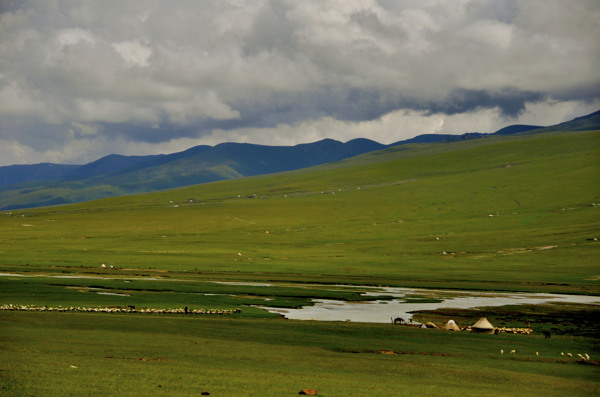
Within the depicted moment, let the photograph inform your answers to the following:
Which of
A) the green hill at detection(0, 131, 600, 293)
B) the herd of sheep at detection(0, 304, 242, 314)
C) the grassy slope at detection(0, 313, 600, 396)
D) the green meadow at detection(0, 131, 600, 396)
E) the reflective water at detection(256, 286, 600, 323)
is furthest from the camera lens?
the green hill at detection(0, 131, 600, 293)

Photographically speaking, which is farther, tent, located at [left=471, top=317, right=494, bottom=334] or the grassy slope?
tent, located at [left=471, top=317, right=494, bottom=334]

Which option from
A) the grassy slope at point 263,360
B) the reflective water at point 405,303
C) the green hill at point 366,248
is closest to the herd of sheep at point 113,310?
the grassy slope at point 263,360

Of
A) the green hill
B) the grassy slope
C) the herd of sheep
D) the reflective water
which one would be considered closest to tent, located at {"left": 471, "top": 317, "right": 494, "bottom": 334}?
the grassy slope

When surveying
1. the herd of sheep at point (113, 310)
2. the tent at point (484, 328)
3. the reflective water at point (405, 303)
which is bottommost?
the reflective water at point (405, 303)

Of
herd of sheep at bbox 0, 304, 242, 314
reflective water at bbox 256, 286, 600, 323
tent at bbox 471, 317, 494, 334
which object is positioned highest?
herd of sheep at bbox 0, 304, 242, 314

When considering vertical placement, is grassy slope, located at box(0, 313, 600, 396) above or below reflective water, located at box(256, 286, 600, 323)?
above

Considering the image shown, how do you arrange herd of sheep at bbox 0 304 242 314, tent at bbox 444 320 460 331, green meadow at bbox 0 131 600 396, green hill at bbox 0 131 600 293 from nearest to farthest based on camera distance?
green meadow at bbox 0 131 600 396 < herd of sheep at bbox 0 304 242 314 < tent at bbox 444 320 460 331 < green hill at bbox 0 131 600 293

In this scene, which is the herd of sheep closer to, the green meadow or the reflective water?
the green meadow

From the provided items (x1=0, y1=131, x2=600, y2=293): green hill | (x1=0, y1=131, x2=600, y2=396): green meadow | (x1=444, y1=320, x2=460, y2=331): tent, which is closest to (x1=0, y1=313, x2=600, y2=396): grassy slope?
(x1=0, y1=131, x2=600, y2=396): green meadow

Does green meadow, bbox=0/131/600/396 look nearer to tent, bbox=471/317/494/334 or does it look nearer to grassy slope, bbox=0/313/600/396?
grassy slope, bbox=0/313/600/396

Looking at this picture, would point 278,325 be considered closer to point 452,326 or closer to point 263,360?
point 452,326

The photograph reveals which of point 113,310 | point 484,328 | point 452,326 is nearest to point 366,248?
point 452,326

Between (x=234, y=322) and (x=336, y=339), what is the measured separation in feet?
30.2

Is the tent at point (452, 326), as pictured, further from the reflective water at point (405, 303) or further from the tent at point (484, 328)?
the reflective water at point (405, 303)
